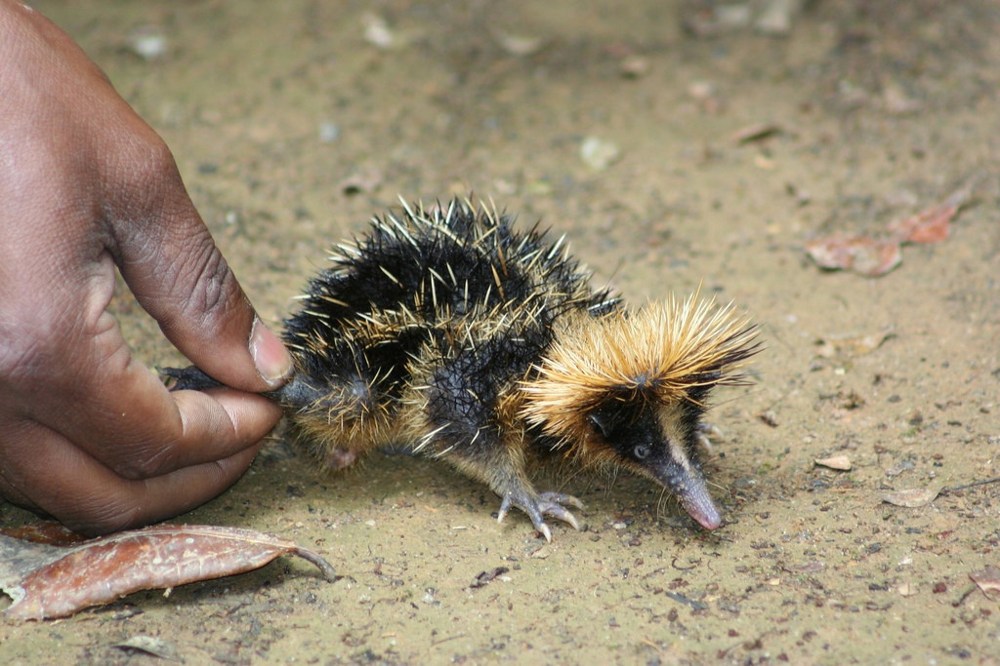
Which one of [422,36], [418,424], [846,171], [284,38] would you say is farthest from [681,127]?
[418,424]

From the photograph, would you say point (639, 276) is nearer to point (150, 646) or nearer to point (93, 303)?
point (93, 303)

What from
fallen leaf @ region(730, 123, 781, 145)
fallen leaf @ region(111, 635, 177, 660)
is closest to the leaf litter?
fallen leaf @ region(730, 123, 781, 145)

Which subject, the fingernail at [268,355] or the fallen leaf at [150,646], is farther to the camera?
the fingernail at [268,355]

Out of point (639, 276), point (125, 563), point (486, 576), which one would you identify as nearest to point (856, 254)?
point (639, 276)

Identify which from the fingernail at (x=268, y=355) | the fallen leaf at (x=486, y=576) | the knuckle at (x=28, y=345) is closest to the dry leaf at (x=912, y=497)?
the fallen leaf at (x=486, y=576)

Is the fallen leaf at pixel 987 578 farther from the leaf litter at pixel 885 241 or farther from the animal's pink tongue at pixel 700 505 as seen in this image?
the leaf litter at pixel 885 241

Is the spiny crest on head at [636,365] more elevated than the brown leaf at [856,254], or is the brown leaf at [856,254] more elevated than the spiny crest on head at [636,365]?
the spiny crest on head at [636,365]
